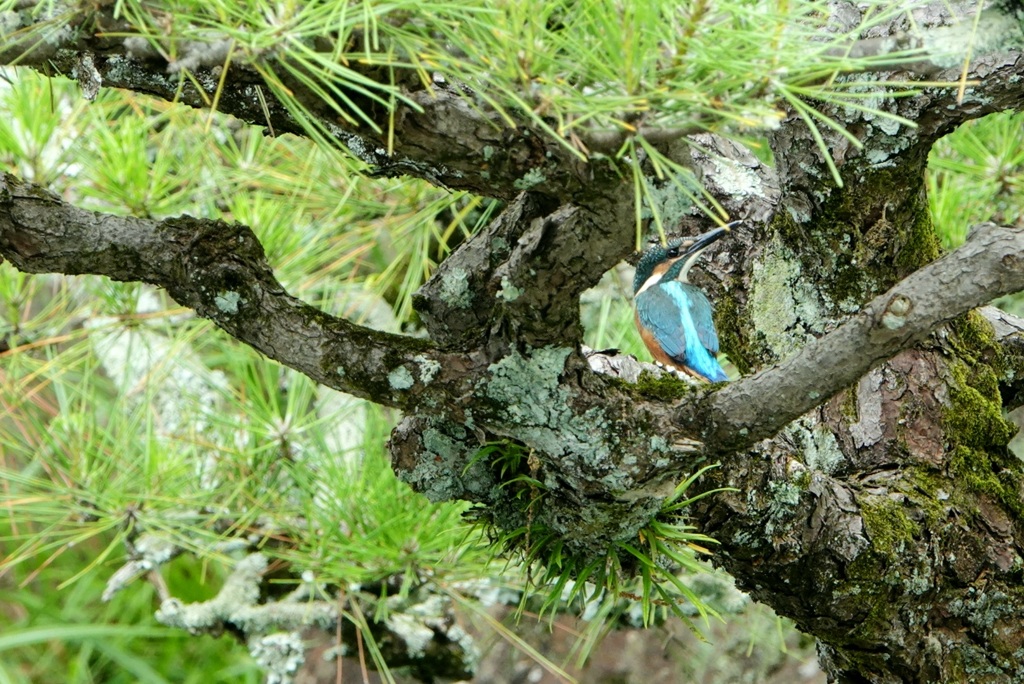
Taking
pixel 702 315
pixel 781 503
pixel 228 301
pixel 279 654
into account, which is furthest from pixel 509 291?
pixel 279 654

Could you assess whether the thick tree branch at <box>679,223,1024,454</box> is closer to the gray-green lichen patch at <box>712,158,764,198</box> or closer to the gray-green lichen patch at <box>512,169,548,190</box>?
the gray-green lichen patch at <box>512,169,548,190</box>

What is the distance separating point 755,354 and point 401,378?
47 cm

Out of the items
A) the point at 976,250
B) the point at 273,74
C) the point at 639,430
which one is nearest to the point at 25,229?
the point at 273,74

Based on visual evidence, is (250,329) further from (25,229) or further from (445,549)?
(445,549)

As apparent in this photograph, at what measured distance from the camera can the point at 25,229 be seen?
96 centimetres

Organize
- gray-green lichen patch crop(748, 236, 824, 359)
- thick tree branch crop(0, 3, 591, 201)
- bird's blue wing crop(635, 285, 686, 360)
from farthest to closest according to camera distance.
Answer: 1. bird's blue wing crop(635, 285, 686, 360)
2. gray-green lichen patch crop(748, 236, 824, 359)
3. thick tree branch crop(0, 3, 591, 201)

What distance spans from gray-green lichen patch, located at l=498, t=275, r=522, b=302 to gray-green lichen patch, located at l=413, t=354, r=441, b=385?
0.13m

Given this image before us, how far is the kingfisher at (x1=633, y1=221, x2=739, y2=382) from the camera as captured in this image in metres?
1.48

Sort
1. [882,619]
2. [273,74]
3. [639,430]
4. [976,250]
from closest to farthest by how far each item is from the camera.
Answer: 1. [273,74]
2. [976,250]
3. [639,430]
4. [882,619]

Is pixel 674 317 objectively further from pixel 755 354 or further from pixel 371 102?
pixel 371 102

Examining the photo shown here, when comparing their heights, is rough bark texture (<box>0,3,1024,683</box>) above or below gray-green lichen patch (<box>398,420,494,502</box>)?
above

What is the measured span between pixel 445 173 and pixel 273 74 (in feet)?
0.65

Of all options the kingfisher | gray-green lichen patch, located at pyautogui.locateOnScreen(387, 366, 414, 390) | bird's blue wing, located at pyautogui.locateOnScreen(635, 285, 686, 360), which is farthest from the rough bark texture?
bird's blue wing, located at pyautogui.locateOnScreen(635, 285, 686, 360)

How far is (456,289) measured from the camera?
1.09 meters
